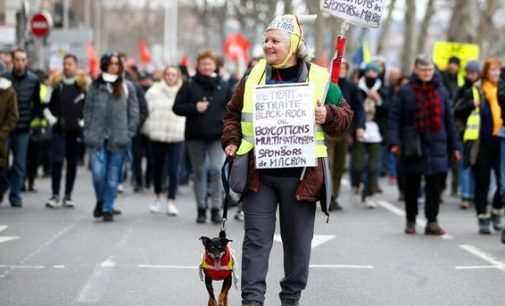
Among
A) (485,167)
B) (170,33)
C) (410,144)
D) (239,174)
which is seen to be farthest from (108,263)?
(170,33)

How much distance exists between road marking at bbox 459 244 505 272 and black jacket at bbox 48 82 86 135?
5577 mm

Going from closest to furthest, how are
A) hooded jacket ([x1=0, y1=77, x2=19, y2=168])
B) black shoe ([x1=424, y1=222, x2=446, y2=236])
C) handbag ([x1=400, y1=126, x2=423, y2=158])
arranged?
handbag ([x1=400, y1=126, x2=423, y2=158]), black shoe ([x1=424, y1=222, x2=446, y2=236]), hooded jacket ([x1=0, y1=77, x2=19, y2=168])

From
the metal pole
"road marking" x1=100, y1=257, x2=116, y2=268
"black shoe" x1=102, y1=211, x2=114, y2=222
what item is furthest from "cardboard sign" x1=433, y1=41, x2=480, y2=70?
the metal pole

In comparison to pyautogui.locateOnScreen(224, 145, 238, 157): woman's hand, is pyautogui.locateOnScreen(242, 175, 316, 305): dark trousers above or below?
below

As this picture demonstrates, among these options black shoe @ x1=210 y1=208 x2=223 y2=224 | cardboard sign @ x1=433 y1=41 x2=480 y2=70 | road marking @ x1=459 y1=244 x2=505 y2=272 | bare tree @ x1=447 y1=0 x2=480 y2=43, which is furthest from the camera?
bare tree @ x1=447 y1=0 x2=480 y2=43

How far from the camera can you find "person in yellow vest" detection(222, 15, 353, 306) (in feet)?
26.8

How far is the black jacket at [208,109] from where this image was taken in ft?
47.8

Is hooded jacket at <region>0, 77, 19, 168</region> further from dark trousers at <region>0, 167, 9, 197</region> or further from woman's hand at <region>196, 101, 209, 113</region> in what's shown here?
woman's hand at <region>196, 101, 209, 113</region>

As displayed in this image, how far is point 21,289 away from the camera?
979 centimetres

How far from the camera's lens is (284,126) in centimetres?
822

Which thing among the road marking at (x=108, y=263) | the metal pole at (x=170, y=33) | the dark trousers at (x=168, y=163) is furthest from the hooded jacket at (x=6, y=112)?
the metal pole at (x=170, y=33)

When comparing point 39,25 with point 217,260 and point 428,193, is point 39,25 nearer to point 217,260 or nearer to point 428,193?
point 428,193

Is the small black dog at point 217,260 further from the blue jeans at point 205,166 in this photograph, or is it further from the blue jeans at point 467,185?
the blue jeans at point 467,185

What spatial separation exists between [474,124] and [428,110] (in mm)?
877
